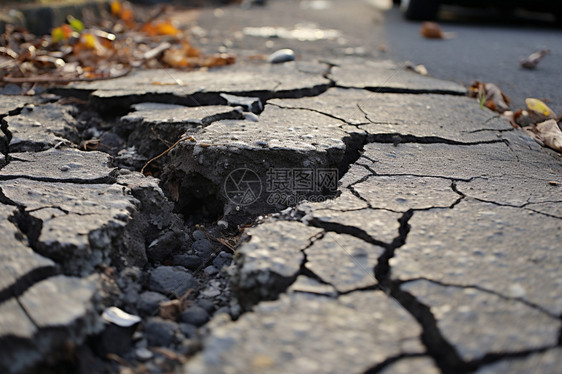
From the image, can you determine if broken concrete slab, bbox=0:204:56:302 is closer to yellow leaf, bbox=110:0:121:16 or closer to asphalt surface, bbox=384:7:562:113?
asphalt surface, bbox=384:7:562:113

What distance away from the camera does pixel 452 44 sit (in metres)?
4.45

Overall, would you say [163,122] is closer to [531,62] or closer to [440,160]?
[440,160]

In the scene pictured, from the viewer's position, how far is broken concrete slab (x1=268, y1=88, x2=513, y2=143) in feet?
7.07

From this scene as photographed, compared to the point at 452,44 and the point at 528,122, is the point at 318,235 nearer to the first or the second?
the point at 528,122

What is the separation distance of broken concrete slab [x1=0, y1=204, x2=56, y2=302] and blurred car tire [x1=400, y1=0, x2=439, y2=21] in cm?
542

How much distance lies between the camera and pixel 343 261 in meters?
1.26

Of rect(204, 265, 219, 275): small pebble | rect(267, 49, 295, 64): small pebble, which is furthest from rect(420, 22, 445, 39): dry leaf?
rect(204, 265, 219, 275): small pebble

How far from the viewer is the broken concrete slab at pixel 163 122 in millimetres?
2062

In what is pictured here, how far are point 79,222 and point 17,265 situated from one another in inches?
8.2

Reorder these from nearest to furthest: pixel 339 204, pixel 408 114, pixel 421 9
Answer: pixel 339 204, pixel 408 114, pixel 421 9

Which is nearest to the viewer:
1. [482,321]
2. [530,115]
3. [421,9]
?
[482,321]

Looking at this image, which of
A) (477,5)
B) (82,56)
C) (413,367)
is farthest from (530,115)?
(477,5)

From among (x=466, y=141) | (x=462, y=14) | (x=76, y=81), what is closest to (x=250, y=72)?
(x=76, y=81)

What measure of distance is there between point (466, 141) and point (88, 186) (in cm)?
150
